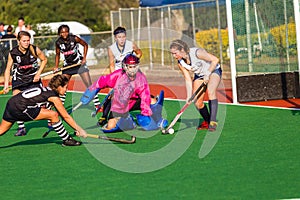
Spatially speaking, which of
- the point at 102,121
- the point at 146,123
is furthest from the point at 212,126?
the point at 102,121

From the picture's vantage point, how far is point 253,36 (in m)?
16.3

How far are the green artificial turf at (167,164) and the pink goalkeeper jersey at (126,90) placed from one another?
0.41m

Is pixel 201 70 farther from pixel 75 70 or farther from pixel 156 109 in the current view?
pixel 75 70

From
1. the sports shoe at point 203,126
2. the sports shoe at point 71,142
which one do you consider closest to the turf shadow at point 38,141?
the sports shoe at point 71,142

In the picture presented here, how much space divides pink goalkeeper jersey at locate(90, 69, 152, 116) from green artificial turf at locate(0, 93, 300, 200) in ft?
1.36

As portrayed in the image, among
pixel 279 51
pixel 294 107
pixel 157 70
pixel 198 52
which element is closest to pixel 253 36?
pixel 279 51

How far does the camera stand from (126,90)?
12.2 metres

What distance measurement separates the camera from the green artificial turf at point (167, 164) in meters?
8.04

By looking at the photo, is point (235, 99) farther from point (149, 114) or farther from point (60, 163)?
point (60, 163)

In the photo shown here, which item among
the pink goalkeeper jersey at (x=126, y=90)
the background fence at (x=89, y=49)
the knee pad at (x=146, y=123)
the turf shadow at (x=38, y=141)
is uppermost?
the background fence at (x=89, y=49)

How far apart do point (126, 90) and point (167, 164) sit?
2.95 meters

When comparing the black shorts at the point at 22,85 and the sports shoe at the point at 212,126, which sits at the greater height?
the black shorts at the point at 22,85

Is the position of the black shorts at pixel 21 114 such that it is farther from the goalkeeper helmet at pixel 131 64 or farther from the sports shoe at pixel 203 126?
the sports shoe at pixel 203 126

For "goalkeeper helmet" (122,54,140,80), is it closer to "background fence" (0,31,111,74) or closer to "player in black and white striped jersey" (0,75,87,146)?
"player in black and white striped jersey" (0,75,87,146)
